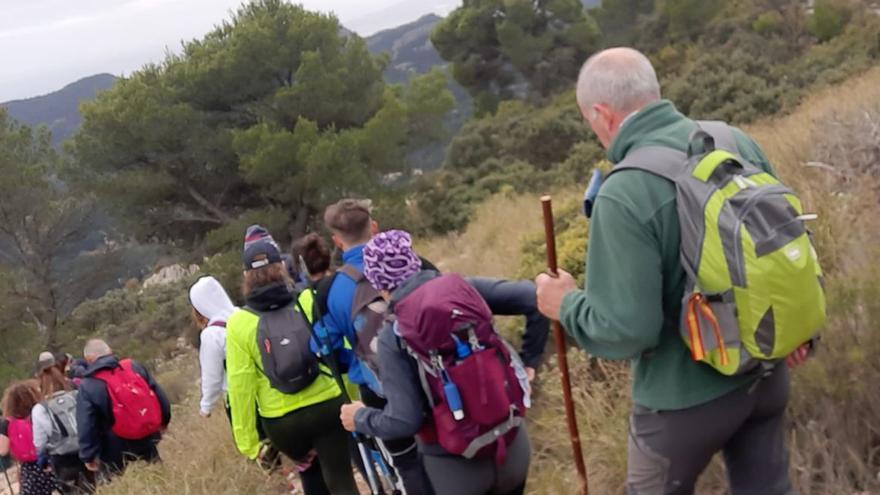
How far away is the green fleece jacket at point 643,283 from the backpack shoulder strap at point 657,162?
0.02 metres

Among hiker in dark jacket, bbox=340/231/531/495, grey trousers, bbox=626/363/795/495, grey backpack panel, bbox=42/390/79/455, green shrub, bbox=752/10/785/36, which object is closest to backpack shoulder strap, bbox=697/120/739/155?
grey trousers, bbox=626/363/795/495

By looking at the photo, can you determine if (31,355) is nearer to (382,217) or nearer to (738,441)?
(382,217)

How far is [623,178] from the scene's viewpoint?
2047mm

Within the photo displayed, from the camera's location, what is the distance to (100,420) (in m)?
5.11

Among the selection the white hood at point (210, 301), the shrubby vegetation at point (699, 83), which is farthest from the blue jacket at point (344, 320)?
the shrubby vegetation at point (699, 83)

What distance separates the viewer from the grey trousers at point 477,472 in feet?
8.95

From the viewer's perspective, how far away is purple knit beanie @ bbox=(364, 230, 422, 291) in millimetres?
2729

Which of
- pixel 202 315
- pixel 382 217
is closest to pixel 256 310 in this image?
pixel 202 315

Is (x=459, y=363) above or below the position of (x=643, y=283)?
below

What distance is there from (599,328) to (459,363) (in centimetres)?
58

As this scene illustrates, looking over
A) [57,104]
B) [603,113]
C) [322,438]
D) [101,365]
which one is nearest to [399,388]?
[603,113]

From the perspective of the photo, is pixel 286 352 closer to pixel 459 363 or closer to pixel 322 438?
pixel 322 438

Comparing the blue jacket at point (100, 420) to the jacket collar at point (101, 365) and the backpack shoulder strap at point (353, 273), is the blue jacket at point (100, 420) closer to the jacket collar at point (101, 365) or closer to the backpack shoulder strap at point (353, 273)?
the jacket collar at point (101, 365)

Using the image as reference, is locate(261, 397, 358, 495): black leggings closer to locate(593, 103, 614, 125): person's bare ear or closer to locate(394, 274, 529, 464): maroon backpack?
locate(394, 274, 529, 464): maroon backpack
